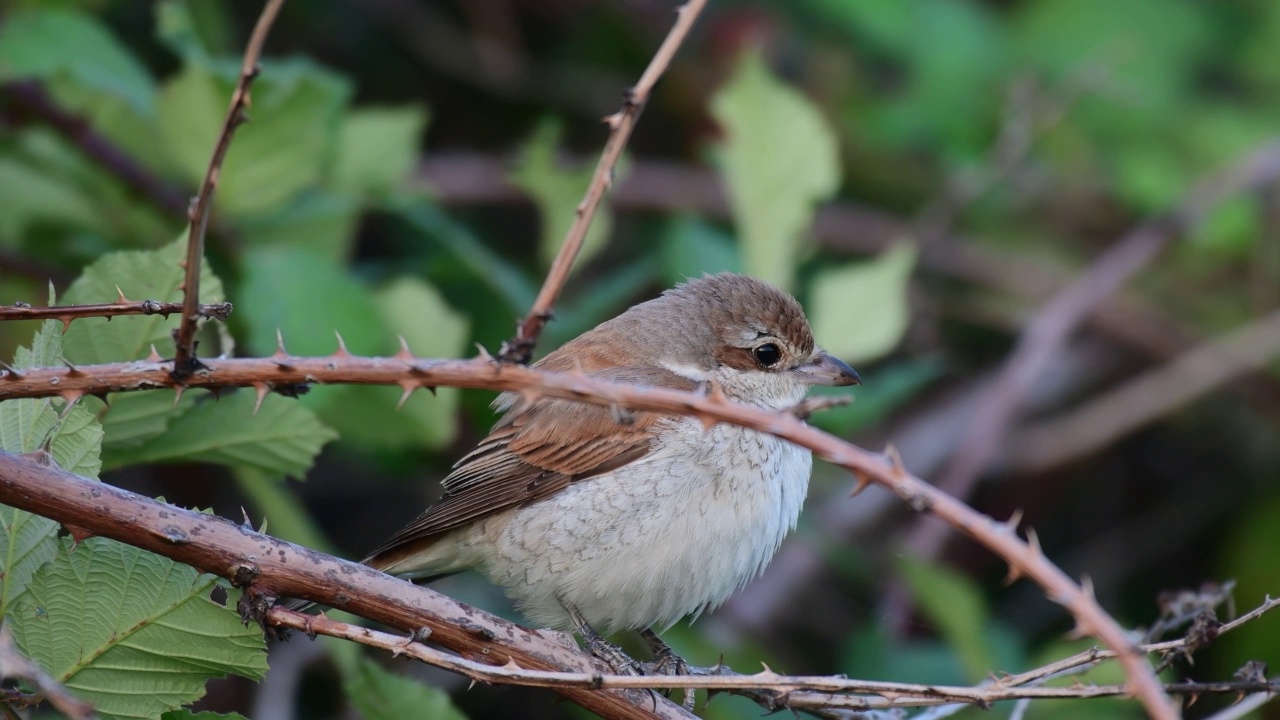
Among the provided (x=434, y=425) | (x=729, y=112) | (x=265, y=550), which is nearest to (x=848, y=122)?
(x=729, y=112)

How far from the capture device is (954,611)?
12.4 feet

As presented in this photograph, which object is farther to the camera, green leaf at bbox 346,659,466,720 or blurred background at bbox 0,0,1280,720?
blurred background at bbox 0,0,1280,720

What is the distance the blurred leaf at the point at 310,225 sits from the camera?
3.89 meters

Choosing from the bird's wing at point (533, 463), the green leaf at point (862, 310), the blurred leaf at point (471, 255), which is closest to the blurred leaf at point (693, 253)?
the green leaf at point (862, 310)

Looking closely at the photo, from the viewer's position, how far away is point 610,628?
3.50 meters

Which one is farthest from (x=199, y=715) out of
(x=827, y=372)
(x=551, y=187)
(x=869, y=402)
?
(x=869, y=402)

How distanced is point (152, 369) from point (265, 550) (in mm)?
370

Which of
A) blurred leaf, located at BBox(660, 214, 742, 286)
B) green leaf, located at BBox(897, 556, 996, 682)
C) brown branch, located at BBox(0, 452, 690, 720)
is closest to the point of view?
brown branch, located at BBox(0, 452, 690, 720)

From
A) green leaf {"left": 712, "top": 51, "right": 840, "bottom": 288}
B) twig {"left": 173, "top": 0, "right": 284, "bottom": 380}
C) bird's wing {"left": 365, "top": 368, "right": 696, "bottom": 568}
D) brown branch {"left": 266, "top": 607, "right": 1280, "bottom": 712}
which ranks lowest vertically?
brown branch {"left": 266, "top": 607, "right": 1280, "bottom": 712}

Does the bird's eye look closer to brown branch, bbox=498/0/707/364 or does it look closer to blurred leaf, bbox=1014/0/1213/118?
brown branch, bbox=498/0/707/364

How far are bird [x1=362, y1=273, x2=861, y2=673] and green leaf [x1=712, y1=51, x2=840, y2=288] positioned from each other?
0.93 ft

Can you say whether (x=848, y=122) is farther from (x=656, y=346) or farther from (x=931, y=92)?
(x=656, y=346)

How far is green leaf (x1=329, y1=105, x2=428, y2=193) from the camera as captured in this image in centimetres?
418

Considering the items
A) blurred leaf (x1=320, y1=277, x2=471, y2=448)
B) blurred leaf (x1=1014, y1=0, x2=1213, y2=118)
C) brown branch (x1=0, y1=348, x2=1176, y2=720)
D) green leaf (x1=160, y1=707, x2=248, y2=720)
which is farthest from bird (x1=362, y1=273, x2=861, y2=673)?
blurred leaf (x1=1014, y1=0, x2=1213, y2=118)
